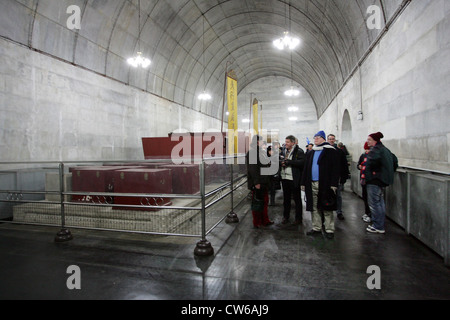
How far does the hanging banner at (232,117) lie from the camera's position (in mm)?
9953

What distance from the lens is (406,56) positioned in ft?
18.0

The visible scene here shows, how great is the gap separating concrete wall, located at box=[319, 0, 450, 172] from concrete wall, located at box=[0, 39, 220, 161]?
9.94 metres

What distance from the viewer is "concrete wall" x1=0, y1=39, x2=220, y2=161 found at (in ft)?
22.9

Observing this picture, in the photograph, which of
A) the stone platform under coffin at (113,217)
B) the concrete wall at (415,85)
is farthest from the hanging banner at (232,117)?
the concrete wall at (415,85)

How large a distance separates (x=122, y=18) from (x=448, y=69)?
11.3 m

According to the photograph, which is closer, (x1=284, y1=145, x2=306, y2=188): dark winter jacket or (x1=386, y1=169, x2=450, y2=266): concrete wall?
(x1=386, y1=169, x2=450, y2=266): concrete wall

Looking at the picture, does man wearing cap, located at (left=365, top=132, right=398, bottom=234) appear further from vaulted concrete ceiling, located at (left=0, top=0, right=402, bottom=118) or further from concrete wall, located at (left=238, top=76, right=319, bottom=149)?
concrete wall, located at (left=238, top=76, right=319, bottom=149)

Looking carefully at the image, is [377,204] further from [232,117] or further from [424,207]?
[232,117]

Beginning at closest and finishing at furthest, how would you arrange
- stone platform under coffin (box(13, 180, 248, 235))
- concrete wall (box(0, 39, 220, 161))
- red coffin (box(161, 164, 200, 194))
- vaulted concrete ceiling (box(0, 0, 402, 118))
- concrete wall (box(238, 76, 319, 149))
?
stone platform under coffin (box(13, 180, 248, 235)), red coffin (box(161, 164, 200, 194)), concrete wall (box(0, 39, 220, 161)), vaulted concrete ceiling (box(0, 0, 402, 118)), concrete wall (box(238, 76, 319, 149))

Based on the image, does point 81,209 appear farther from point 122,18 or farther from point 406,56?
point 122,18

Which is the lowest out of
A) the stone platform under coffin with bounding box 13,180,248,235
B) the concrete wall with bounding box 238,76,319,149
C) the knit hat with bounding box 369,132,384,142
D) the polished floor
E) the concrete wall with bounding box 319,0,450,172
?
the polished floor

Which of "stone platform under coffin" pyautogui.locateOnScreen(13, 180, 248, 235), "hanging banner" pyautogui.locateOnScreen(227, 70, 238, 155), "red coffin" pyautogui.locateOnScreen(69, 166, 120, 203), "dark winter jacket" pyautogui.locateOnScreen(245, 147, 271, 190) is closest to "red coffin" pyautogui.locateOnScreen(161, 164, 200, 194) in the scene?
"stone platform under coffin" pyautogui.locateOnScreen(13, 180, 248, 235)

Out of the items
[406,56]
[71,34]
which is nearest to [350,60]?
[406,56]

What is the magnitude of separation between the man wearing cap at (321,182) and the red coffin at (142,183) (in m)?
2.95
